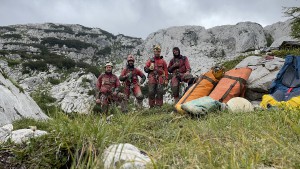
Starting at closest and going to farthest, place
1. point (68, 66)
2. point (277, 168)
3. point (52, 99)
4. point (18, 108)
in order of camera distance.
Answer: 1. point (277, 168)
2. point (18, 108)
3. point (52, 99)
4. point (68, 66)

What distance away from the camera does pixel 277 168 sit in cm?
297

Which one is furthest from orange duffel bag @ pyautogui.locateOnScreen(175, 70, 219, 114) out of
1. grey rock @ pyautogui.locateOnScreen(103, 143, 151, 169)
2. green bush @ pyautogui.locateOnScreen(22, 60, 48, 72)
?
green bush @ pyautogui.locateOnScreen(22, 60, 48, 72)

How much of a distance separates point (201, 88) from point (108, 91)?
12.9 feet

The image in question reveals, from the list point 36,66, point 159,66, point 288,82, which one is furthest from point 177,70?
point 36,66

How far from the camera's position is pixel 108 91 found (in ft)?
43.9

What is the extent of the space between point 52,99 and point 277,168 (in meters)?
23.7

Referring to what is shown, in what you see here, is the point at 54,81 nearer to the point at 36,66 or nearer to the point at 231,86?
the point at 36,66

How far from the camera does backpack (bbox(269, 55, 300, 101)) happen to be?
9047mm

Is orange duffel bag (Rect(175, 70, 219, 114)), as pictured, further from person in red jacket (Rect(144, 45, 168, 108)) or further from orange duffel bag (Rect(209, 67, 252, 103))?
person in red jacket (Rect(144, 45, 168, 108))

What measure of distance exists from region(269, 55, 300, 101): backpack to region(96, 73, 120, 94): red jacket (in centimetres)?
600

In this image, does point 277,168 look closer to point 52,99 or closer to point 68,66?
point 52,99

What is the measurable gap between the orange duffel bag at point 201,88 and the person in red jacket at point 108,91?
10.3ft

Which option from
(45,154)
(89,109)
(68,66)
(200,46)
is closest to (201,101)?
(89,109)

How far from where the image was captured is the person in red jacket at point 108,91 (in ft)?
43.2
